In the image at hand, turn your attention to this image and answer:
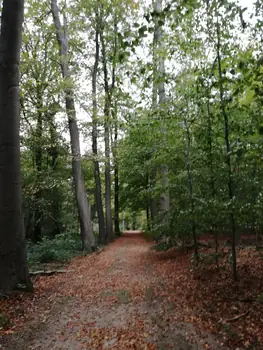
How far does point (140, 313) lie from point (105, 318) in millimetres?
611

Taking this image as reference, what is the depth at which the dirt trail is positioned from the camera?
145 inches

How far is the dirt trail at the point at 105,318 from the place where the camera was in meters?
3.67

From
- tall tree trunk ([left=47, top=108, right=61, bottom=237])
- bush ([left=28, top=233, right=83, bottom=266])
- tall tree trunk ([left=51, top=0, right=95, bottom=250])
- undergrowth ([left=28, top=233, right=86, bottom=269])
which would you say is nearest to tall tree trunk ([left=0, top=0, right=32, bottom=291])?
undergrowth ([left=28, top=233, right=86, bottom=269])

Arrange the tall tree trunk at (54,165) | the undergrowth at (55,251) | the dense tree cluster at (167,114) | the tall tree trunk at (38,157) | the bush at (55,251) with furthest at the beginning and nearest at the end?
the tall tree trunk at (54,165)
the tall tree trunk at (38,157)
the bush at (55,251)
the undergrowth at (55,251)
the dense tree cluster at (167,114)

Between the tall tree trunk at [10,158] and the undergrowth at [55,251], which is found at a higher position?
Result: the tall tree trunk at [10,158]

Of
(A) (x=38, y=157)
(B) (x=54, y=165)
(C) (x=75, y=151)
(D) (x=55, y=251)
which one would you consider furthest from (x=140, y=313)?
(A) (x=38, y=157)

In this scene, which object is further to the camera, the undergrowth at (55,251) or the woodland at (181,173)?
the undergrowth at (55,251)

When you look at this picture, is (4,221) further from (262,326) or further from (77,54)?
(77,54)

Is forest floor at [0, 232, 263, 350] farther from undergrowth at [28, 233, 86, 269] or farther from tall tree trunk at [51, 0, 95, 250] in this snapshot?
tall tree trunk at [51, 0, 95, 250]

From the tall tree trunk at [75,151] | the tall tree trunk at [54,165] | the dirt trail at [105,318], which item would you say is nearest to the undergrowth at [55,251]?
the tall tree trunk at [75,151]

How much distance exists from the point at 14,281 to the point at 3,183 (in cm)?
198

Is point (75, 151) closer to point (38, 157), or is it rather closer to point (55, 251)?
point (38, 157)

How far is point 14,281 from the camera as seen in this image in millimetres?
5379

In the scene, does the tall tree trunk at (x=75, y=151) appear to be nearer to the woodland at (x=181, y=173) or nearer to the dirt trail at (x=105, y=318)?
the woodland at (x=181, y=173)
